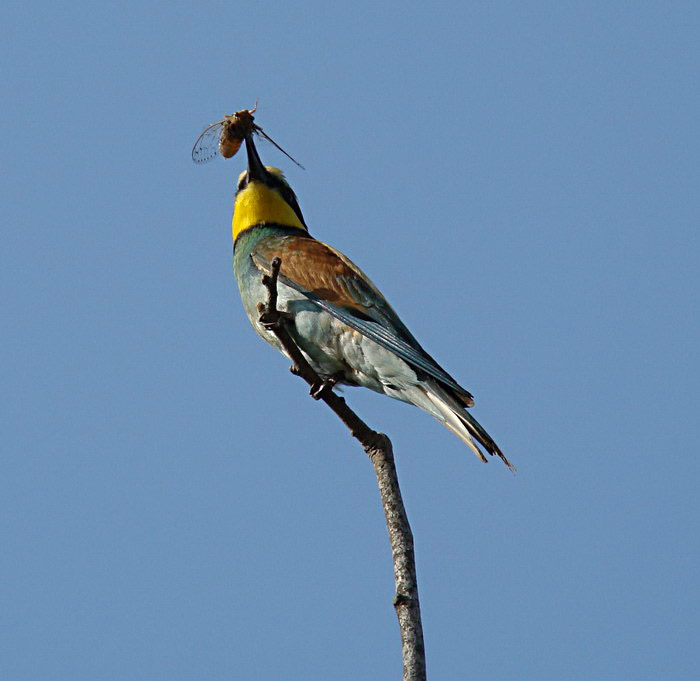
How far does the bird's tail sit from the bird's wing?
0.30 feet

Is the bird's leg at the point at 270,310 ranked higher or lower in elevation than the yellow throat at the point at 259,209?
lower

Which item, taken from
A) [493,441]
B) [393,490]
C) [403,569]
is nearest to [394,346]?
[493,441]

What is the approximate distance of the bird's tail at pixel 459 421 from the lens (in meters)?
5.12

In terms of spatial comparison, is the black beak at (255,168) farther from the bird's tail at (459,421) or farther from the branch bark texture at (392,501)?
the bird's tail at (459,421)

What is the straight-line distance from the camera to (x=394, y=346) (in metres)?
5.79

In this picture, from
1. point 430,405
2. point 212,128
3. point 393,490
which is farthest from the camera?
point 212,128

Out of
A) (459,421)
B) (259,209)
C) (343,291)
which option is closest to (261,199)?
(259,209)

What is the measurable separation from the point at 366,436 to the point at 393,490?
42 centimetres

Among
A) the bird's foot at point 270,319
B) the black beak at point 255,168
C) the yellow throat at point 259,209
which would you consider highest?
the black beak at point 255,168

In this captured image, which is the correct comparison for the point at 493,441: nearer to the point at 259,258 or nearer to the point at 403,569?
the point at 403,569

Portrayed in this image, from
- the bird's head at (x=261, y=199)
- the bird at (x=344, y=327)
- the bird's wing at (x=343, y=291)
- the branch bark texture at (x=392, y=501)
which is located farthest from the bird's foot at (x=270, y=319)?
the bird's head at (x=261, y=199)

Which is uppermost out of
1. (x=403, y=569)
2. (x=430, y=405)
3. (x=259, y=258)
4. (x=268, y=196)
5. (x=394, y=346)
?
(x=268, y=196)

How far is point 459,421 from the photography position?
5.30m

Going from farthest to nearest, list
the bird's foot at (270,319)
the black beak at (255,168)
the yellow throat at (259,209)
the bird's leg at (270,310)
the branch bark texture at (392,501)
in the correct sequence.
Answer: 1. the black beak at (255,168)
2. the yellow throat at (259,209)
3. the bird's foot at (270,319)
4. the bird's leg at (270,310)
5. the branch bark texture at (392,501)
